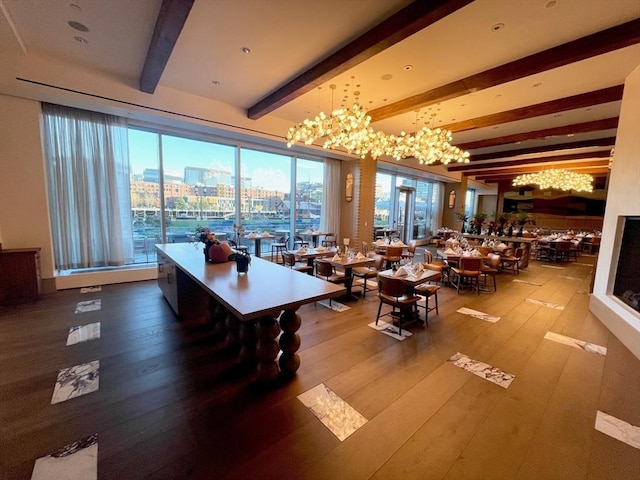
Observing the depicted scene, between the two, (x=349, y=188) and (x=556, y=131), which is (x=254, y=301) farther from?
(x=556, y=131)

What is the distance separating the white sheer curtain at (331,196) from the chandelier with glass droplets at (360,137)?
3.20m

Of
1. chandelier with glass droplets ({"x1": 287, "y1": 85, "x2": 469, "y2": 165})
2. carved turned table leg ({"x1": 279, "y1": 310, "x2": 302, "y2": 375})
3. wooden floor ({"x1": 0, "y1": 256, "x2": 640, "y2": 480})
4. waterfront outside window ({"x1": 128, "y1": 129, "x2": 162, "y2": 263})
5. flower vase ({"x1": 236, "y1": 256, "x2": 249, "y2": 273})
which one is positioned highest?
chandelier with glass droplets ({"x1": 287, "y1": 85, "x2": 469, "y2": 165})

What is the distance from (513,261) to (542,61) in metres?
4.92

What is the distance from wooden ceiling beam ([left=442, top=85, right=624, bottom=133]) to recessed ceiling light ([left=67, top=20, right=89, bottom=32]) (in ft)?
22.3

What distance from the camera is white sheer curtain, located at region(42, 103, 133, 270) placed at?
457cm

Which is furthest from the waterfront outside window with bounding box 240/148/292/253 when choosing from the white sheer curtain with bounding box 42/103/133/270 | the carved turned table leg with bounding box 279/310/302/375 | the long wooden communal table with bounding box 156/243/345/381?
the carved turned table leg with bounding box 279/310/302/375

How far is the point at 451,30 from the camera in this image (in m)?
2.99

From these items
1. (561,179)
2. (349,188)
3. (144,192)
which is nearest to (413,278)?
(349,188)

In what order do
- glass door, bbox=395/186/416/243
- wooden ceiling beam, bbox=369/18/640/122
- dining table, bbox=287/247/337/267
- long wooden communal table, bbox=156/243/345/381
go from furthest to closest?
glass door, bbox=395/186/416/243 → dining table, bbox=287/247/337/267 → wooden ceiling beam, bbox=369/18/640/122 → long wooden communal table, bbox=156/243/345/381

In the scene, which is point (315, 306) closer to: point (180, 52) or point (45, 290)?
point (180, 52)

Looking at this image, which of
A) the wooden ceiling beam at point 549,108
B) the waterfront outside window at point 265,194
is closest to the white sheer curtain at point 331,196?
the waterfront outside window at point 265,194

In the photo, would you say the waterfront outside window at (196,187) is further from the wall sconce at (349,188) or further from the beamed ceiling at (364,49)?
the wall sconce at (349,188)

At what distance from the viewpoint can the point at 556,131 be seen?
6.50m

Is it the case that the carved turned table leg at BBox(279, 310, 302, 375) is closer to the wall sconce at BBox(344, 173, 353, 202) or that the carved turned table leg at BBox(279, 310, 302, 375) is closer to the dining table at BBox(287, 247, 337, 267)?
the dining table at BBox(287, 247, 337, 267)
